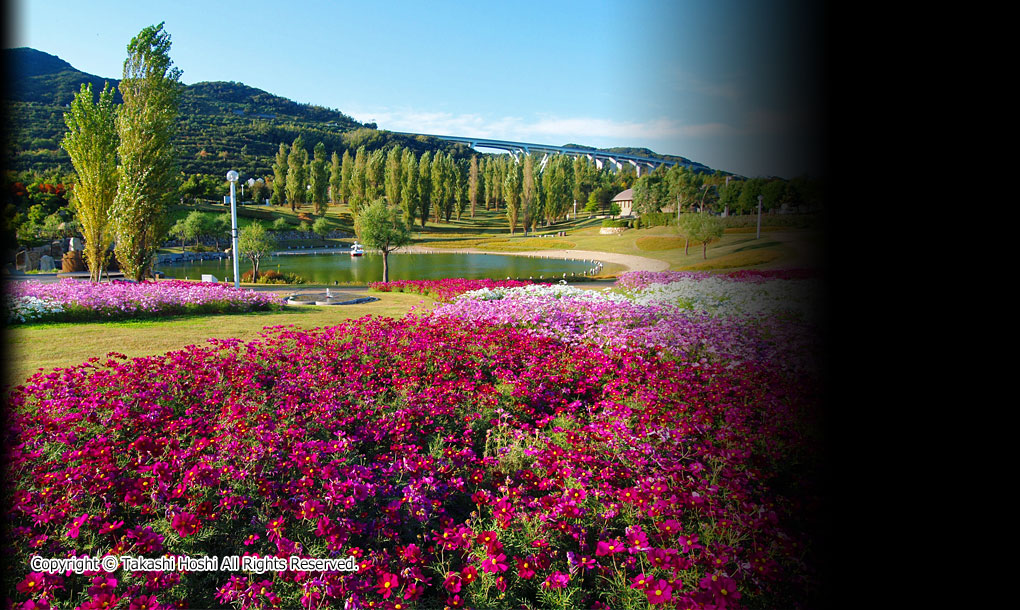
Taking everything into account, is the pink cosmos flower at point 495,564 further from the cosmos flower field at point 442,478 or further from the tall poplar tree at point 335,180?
the tall poplar tree at point 335,180

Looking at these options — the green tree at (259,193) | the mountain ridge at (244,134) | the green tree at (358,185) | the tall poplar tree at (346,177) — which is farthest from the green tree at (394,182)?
the mountain ridge at (244,134)

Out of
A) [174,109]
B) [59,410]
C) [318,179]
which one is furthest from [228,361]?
[318,179]

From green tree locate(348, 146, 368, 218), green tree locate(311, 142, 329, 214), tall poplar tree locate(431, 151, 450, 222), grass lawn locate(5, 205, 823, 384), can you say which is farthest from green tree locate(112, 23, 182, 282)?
green tree locate(311, 142, 329, 214)

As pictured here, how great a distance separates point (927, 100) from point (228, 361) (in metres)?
5.13

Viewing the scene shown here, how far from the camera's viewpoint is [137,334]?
734 centimetres

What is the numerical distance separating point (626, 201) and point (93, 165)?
523 inches

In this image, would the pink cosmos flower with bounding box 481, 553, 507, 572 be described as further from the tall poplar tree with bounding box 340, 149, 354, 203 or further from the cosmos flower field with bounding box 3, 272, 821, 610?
the tall poplar tree with bounding box 340, 149, 354, 203

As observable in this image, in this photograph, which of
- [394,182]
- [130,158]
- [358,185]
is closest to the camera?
[130,158]

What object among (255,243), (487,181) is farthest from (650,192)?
(487,181)

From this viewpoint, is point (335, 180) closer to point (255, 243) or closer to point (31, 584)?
point (255, 243)

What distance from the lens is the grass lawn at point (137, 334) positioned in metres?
5.71

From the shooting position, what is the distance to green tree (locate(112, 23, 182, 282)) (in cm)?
1238

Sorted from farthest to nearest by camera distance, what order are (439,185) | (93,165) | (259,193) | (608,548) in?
1. (259,193)
2. (439,185)
3. (93,165)
4. (608,548)

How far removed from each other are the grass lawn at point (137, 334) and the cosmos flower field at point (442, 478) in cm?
187
